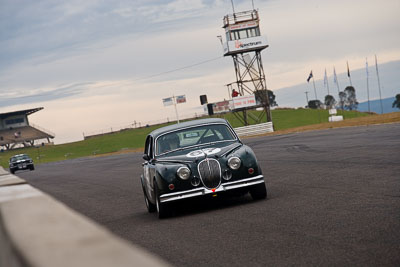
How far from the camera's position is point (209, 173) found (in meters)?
10.2

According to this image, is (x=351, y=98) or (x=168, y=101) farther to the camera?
(x=351, y=98)

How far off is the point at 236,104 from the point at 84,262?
69.7 m

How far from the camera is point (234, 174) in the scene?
1034 centimetres

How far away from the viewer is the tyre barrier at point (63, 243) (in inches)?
59.9

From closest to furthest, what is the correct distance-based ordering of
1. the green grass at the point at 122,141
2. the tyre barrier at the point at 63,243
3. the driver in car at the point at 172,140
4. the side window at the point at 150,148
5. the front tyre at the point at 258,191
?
the tyre barrier at the point at 63,243
the front tyre at the point at 258,191
the driver in car at the point at 172,140
the side window at the point at 150,148
the green grass at the point at 122,141

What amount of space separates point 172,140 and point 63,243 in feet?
32.7

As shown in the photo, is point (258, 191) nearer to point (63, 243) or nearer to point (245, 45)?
point (63, 243)

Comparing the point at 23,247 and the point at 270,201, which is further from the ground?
the point at 23,247

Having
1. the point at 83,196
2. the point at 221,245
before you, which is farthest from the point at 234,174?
the point at 83,196

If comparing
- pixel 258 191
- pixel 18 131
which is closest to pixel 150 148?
pixel 258 191

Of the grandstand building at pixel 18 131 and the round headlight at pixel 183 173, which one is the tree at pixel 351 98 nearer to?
the grandstand building at pixel 18 131

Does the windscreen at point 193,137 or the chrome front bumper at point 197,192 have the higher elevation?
the windscreen at point 193,137

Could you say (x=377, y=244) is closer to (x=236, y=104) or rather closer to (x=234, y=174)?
(x=234, y=174)

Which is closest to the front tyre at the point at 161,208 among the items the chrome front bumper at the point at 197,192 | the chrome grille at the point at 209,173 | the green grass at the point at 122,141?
the chrome front bumper at the point at 197,192
